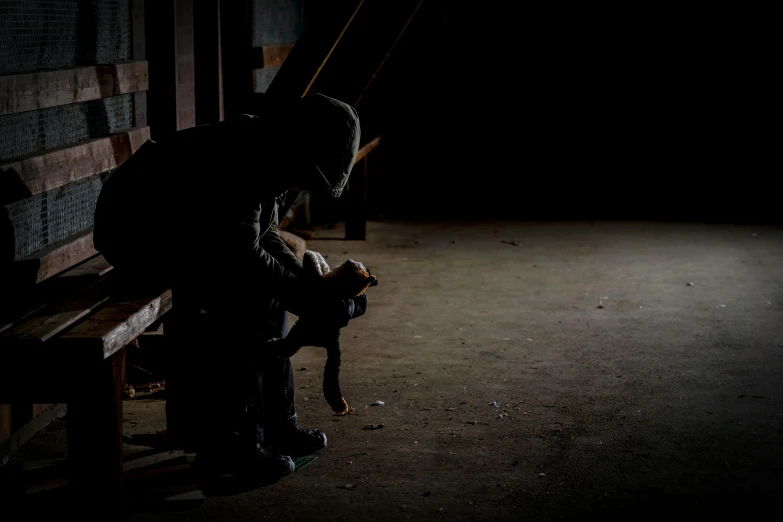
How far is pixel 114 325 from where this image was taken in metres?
3.05

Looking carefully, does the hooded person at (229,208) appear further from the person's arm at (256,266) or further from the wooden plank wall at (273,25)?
the wooden plank wall at (273,25)

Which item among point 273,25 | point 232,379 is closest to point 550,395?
point 232,379

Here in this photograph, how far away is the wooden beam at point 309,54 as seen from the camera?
15.6 ft

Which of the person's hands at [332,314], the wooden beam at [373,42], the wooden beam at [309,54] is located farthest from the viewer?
the wooden beam at [373,42]

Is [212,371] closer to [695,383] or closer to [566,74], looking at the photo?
[695,383]

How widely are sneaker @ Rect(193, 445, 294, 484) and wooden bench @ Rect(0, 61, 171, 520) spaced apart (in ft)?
2.17

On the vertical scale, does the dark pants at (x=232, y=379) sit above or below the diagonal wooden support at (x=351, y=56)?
below

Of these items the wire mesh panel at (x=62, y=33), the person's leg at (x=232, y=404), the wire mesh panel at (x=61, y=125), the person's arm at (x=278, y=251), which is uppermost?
the wire mesh panel at (x=62, y=33)

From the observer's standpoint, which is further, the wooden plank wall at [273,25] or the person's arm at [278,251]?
the wooden plank wall at [273,25]

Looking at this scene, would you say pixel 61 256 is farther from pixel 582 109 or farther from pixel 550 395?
pixel 582 109

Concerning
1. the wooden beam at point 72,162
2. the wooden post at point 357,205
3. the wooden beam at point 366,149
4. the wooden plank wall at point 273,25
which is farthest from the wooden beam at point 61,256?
the wooden post at point 357,205

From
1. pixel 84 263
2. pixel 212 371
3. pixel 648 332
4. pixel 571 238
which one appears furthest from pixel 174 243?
pixel 571 238

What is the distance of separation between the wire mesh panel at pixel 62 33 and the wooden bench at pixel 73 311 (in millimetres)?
101

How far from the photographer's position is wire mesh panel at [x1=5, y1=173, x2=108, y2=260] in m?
3.90
